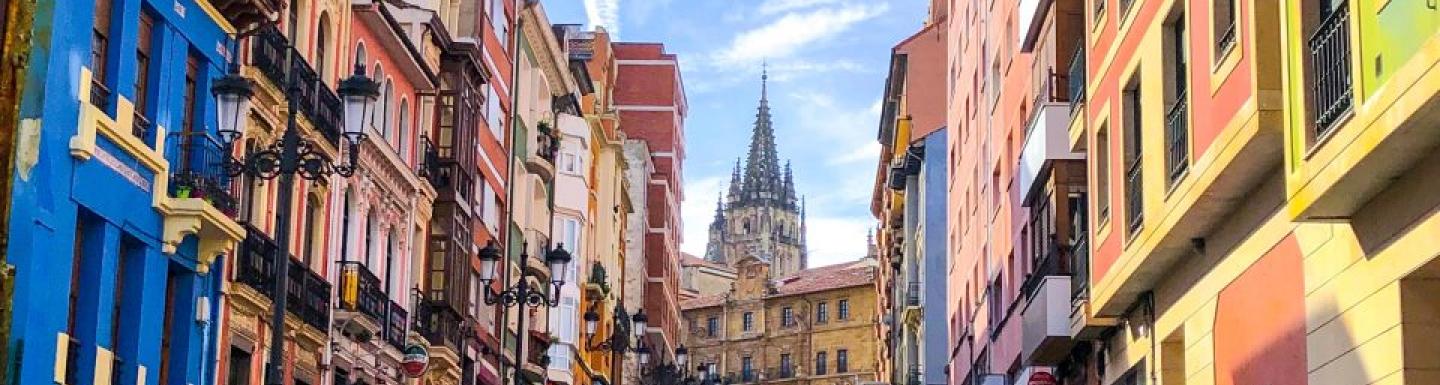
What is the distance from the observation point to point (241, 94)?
20969 millimetres

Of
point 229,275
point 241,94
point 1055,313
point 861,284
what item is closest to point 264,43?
point 229,275

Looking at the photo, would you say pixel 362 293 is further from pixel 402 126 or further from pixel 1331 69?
pixel 1331 69

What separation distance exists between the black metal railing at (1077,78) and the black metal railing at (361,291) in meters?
11.2

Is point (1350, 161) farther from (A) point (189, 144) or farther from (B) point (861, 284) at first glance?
(B) point (861, 284)

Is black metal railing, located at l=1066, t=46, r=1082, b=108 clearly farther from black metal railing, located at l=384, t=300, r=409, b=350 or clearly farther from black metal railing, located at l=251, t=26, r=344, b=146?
black metal railing, located at l=384, t=300, r=409, b=350

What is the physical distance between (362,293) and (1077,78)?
11.9 m

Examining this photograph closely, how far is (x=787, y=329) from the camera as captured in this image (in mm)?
139625

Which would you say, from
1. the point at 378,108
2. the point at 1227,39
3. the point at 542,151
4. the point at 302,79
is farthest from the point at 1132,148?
the point at 542,151

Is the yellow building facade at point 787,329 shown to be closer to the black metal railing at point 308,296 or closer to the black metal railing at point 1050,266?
the black metal railing at point 308,296

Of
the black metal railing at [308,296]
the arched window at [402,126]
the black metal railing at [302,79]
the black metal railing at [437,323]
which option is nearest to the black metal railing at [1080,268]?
the black metal railing at [302,79]

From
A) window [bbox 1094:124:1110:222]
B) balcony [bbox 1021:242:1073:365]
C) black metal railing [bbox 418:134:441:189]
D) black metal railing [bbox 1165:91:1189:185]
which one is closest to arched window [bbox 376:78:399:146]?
black metal railing [bbox 418:134:441:189]

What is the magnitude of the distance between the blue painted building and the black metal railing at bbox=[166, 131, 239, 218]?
0.07 ft

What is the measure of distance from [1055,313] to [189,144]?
11.3 m

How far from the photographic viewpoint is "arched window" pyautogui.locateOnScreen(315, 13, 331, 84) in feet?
108
